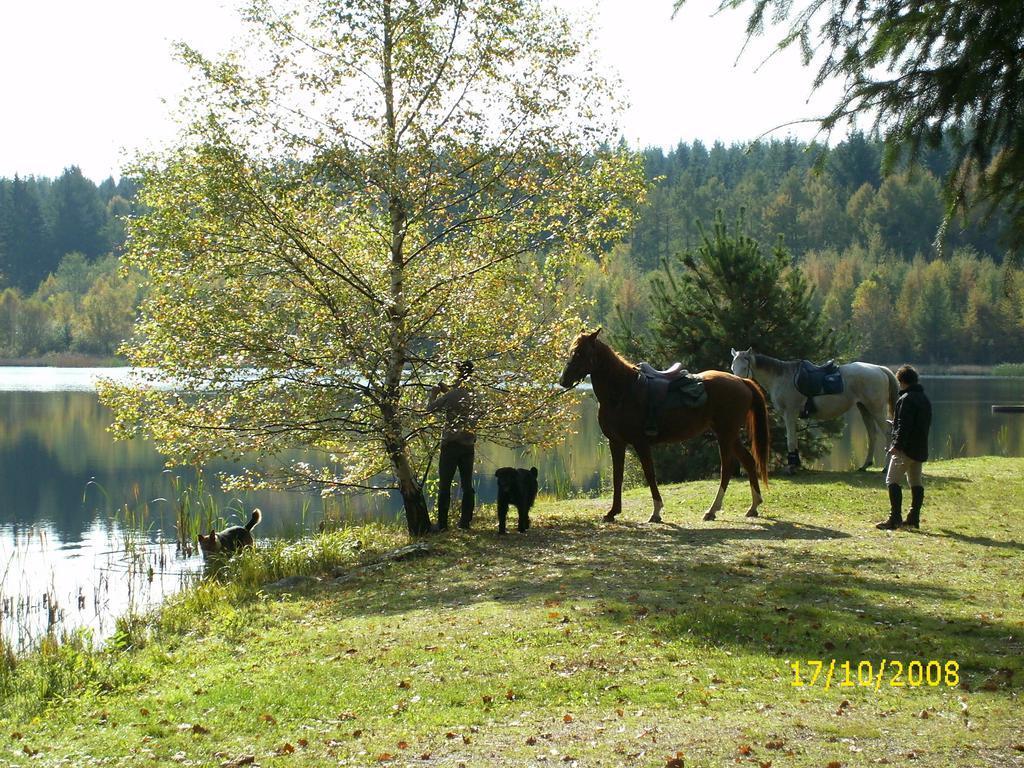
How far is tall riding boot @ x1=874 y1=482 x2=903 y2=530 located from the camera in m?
12.3

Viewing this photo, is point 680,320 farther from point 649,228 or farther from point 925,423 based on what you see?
point 649,228

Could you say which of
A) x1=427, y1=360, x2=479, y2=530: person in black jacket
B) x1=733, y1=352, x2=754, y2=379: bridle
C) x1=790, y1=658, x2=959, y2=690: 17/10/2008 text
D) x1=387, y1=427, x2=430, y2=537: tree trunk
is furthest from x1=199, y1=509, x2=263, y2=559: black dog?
x1=790, y1=658, x2=959, y2=690: 17/10/2008 text

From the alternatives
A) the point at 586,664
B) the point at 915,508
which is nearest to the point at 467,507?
the point at 915,508

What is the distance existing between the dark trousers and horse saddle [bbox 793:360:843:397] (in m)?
6.54

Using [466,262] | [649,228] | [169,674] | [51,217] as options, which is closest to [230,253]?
[466,262]

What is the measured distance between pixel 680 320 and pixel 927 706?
15204 mm

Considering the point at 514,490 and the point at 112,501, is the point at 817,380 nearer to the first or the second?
the point at 514,490

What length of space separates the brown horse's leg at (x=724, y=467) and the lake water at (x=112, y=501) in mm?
2855

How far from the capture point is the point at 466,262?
567 inches

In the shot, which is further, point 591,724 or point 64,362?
point 64,362

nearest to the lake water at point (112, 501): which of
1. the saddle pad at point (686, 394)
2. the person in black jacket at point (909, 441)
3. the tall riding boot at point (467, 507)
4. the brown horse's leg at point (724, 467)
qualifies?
the tall riding boot at point (467, 507)

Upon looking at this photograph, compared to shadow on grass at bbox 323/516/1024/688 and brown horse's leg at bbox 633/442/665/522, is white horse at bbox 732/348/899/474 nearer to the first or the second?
brown horse's leg at bbox 633/442/665/522

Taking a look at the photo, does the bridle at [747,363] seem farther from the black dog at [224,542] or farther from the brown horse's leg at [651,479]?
the black dog at [224,542]

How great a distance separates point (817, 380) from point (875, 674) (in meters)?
11.6
